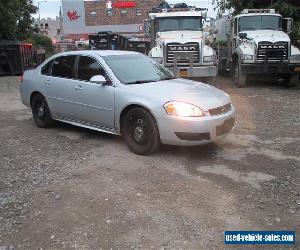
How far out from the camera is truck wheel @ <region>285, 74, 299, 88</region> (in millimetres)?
15004

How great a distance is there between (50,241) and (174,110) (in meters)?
2.82

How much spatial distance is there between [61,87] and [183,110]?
9.05 feet

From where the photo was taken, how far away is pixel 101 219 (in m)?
4.48

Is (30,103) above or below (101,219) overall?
above

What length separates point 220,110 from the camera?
6496 millimetres

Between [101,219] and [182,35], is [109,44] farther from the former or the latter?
[101,219]

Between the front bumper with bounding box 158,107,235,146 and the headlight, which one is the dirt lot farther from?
the headlight

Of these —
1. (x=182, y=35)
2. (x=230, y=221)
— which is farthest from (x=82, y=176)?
(x=182, y=35)

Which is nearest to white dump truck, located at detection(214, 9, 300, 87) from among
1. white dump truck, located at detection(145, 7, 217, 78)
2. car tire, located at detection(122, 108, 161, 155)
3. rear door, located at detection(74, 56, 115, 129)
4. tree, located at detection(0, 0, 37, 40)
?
white dump truck, located at detection(145, 7, 217, 78)

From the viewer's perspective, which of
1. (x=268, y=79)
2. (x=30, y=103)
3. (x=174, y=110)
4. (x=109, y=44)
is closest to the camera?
(x=174, y=110)

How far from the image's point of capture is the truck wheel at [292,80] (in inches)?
591

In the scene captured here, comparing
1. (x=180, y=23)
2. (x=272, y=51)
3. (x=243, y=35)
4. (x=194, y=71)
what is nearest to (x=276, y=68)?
(x=272, y=51)

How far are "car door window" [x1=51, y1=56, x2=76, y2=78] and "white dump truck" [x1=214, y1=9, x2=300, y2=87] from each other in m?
8.45

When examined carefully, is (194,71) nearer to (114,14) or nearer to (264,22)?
(264,22)
